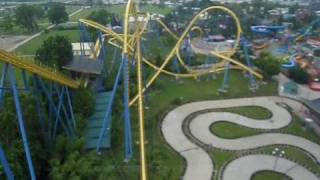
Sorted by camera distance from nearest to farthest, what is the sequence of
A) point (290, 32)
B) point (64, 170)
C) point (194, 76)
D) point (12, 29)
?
point (64, 170) < point (194, 76) < point (290, 32) < point (12, 29)

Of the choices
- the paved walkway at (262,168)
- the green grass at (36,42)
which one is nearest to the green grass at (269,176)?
the paved walkway at (262,168)

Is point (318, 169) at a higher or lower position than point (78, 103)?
lower

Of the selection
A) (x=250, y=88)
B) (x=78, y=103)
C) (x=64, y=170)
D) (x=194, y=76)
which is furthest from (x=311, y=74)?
(x=64, y=170)

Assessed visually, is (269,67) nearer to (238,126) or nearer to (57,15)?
(238,126)

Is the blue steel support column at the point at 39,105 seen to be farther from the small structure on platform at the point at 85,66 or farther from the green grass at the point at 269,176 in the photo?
the green grass at the point at 269,176

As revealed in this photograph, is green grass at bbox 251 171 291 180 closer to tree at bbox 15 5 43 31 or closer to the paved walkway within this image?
the paved walkway

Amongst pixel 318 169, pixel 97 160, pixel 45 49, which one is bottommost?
pixel 318 169

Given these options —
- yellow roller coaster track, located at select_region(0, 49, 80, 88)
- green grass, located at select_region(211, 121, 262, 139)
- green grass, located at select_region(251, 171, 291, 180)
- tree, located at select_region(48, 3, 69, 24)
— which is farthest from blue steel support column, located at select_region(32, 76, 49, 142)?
tree, located at select_region(48, 3, 69, 24)

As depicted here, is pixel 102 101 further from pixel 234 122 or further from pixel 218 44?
pixel 218 44
